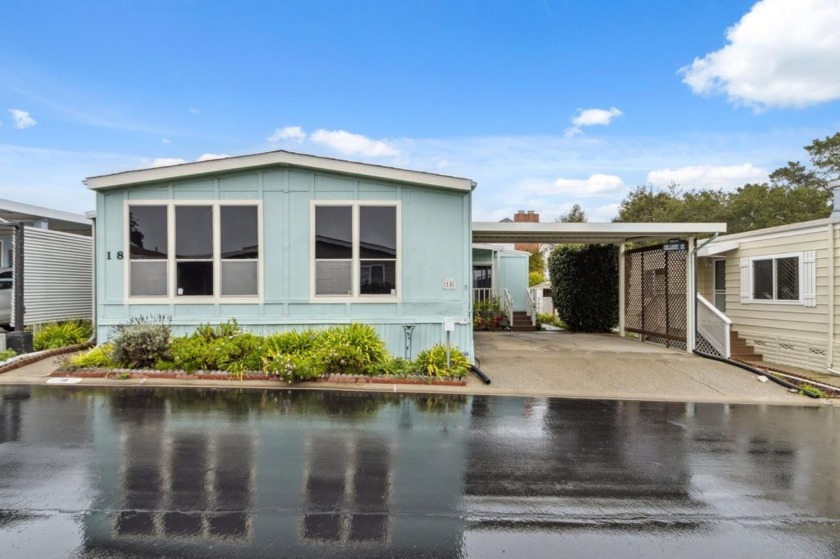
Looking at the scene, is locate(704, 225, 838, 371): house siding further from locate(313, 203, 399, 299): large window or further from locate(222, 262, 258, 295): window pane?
locate(222, 262, 258, 295): window pane

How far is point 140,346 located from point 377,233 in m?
4.94

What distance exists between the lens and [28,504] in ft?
13.6

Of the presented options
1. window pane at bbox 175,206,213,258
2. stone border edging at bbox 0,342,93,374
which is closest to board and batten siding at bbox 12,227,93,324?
stone border edging at bbox 0,342,93,374

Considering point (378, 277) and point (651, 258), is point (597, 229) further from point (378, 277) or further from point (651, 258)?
point (378, 277)

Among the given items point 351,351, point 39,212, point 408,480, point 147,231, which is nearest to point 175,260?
point 147,231

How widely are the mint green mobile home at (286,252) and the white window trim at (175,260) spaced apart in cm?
2

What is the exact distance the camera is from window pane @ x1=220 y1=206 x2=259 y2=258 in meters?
10.4

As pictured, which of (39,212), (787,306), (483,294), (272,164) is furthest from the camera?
(483,294)

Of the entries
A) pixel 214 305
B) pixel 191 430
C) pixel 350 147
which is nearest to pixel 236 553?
pixel 191 430

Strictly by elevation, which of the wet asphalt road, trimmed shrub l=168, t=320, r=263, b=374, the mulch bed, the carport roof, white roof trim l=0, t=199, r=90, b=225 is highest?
white roof trim l=0, t=199, r=90, b=225

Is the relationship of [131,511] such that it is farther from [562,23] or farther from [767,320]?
[562,23]

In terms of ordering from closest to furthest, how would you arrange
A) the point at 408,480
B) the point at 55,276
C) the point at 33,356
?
1. the point at 408,480
2. the point at 33,356
3. the point at 55,276

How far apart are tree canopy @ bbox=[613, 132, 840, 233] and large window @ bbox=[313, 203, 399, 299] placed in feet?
95.2

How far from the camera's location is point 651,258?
14.5 m
